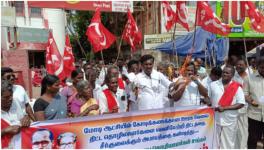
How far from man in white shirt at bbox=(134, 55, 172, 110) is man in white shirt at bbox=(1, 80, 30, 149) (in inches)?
67.2

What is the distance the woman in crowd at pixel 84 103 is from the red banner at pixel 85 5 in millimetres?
6540

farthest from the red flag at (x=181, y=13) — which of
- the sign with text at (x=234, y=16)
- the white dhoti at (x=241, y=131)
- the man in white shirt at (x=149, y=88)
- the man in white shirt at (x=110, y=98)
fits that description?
the sign with text at (x=234, y=16)

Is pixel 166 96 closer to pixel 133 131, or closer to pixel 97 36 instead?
pixel 133 131

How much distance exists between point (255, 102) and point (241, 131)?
719mm

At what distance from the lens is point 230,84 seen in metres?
4.95

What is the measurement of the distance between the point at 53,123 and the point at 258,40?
15341 mm

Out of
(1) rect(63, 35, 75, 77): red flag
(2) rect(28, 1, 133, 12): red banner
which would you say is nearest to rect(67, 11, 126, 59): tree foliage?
(2) rect(28, 1, 133, 12): red banner

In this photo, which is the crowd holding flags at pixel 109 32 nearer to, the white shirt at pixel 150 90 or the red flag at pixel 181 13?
the red flag at pixel 181 13

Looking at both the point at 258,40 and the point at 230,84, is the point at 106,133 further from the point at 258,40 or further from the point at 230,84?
the point at 258,40

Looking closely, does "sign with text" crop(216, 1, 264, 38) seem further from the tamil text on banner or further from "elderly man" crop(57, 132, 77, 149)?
"elderly man" crop(57, 132, 77, 149)

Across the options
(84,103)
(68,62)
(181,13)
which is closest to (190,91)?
(84,103)

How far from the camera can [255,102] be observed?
508cm

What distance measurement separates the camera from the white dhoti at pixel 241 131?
560 centimetres

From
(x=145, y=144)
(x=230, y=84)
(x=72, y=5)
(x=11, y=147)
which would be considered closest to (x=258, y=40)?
(x=72, y=5)
